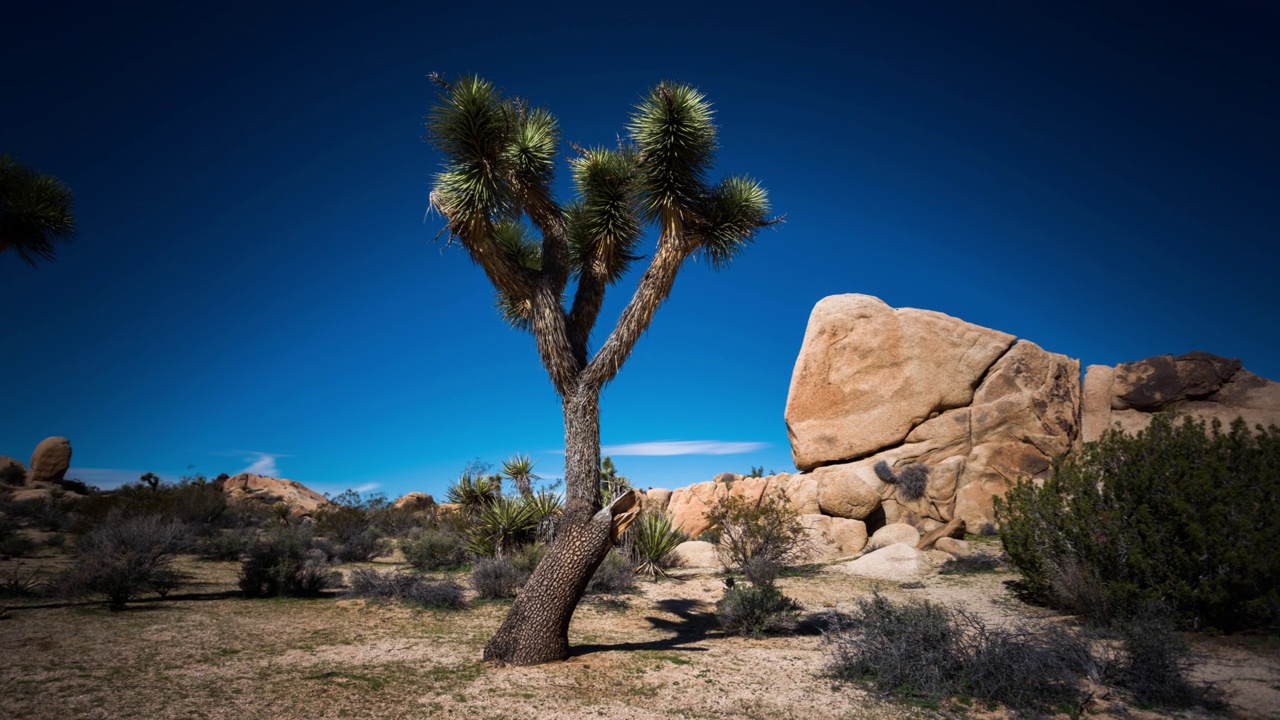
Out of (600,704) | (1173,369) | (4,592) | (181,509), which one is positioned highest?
(1173,369)

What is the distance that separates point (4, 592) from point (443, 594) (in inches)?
284

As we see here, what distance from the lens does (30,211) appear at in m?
11.7

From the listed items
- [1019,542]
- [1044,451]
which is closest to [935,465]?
[1044,451]

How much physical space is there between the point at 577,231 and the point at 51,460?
39.4 m

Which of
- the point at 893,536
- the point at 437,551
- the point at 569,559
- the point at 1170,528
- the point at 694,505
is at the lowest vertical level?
the point at 893,536

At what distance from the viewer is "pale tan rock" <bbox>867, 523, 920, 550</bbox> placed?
710 inches

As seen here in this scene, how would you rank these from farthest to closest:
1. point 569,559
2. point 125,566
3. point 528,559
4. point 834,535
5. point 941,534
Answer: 1. point 834,535
2. point 941,534
3. point 528,559
4. point 125,566
5. point 569,559

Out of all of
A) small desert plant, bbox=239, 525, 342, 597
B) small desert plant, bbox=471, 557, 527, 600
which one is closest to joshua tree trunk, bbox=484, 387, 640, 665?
small desert plant, bbox=471, 557, 527, 600

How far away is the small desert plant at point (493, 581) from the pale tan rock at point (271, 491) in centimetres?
2489

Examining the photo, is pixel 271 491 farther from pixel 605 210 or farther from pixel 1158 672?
pixel 1158 672

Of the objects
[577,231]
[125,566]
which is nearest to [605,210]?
[577,231]

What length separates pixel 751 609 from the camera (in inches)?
367

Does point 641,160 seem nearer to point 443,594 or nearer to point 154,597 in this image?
point 443,594

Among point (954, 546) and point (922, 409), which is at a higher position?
point (922, 409)
